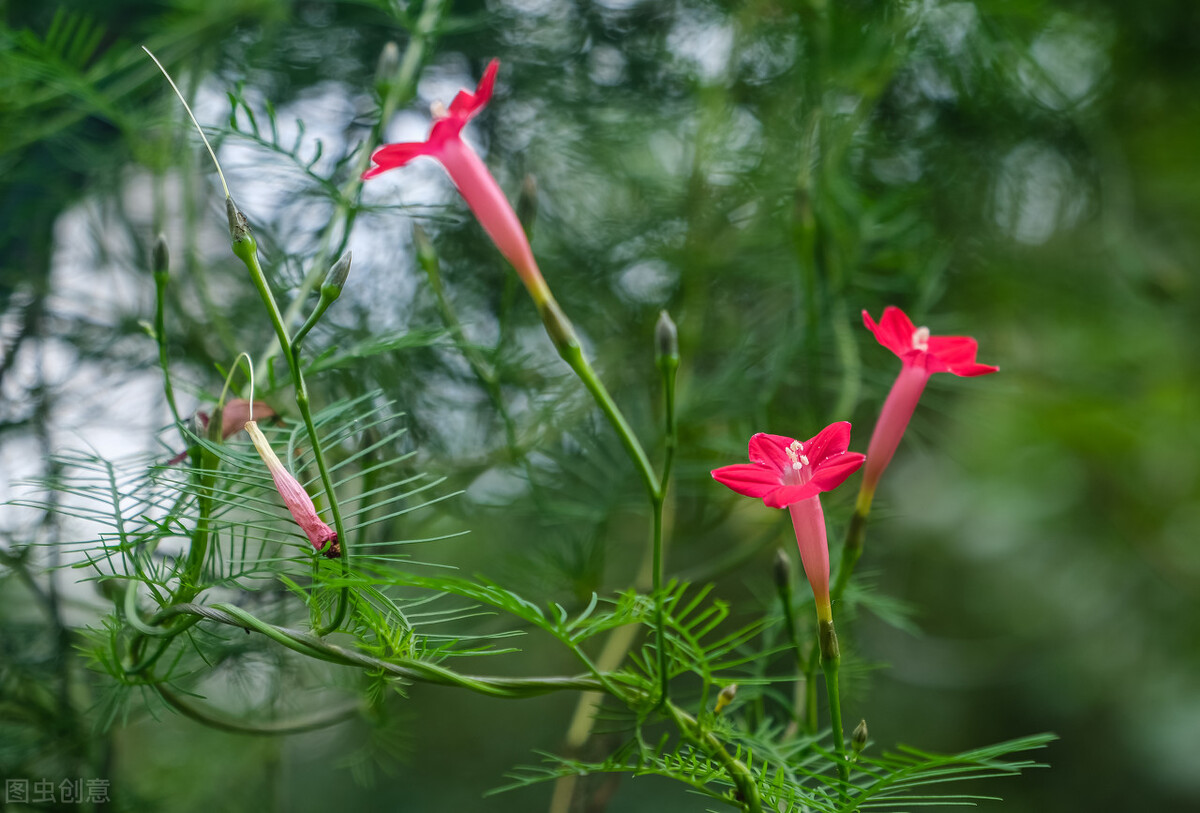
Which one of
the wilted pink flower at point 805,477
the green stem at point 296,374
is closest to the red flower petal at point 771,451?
the wilted pink flower at point 805,477

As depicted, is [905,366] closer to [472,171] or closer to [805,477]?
[805,477]

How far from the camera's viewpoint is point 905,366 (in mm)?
312

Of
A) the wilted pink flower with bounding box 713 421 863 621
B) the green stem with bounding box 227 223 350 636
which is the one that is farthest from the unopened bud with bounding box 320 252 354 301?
the wilted pink flower with bounding box 713 421 863 621

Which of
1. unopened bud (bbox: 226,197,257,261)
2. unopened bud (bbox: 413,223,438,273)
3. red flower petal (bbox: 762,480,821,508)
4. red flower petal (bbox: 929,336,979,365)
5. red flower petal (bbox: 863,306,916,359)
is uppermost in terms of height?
unopened bud (bbox: 413,223,438,273)

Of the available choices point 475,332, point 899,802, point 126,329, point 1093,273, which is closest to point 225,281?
point 126,329

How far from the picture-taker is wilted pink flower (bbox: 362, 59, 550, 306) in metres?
0.28

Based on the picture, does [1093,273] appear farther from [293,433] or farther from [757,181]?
[293,433]

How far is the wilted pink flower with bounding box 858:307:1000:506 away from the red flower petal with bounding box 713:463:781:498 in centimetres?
7

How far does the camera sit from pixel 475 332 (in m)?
0.63

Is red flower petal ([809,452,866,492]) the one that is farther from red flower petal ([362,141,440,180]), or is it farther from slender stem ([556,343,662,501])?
red flower petal ([362,141,440,180])

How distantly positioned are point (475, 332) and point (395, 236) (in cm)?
9

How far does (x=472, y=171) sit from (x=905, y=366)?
18 cm

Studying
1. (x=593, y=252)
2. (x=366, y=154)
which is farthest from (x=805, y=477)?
(x=593, y=252)

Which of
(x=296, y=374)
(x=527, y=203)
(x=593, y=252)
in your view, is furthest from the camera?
(x=593, y=252)
